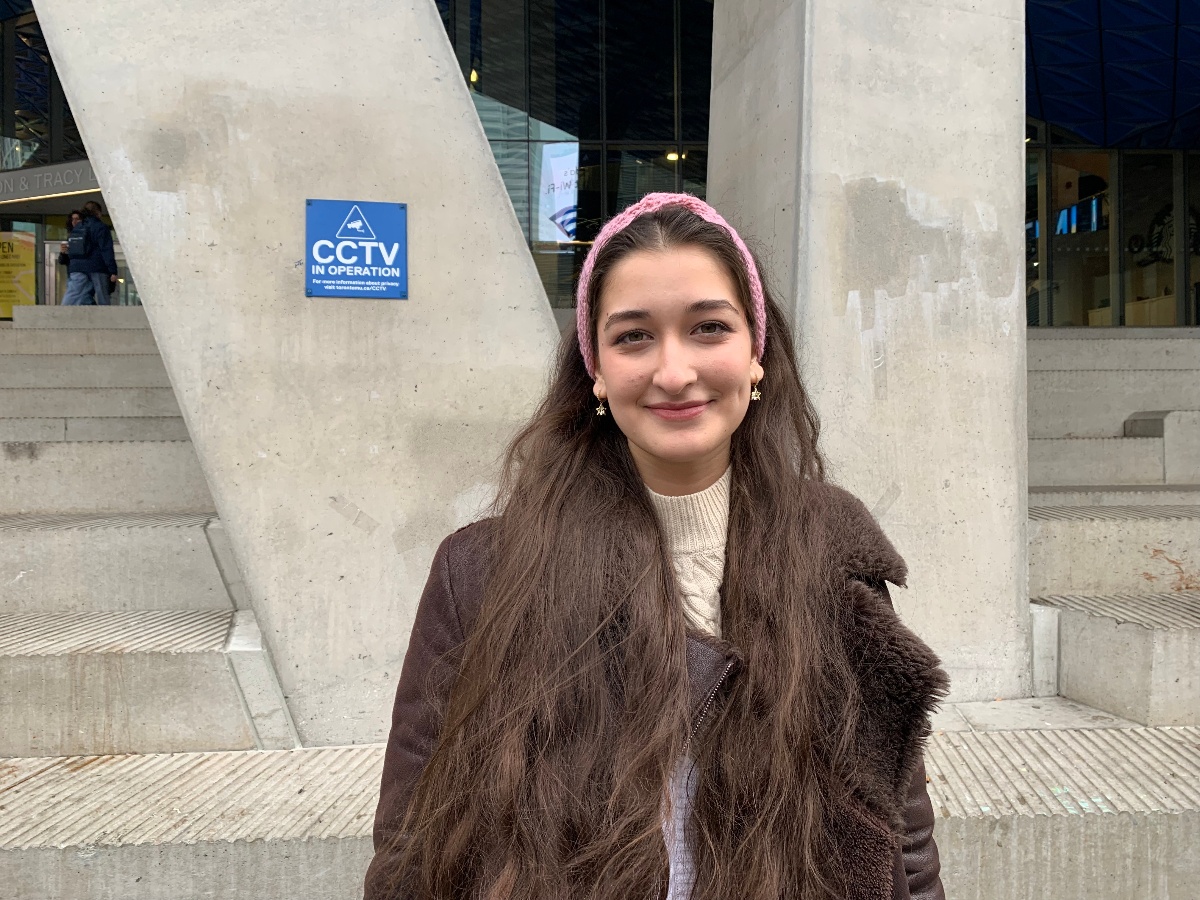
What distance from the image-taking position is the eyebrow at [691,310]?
139 cm


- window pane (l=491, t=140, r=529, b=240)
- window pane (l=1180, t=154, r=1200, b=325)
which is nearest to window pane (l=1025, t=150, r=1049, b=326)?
window pane (l=1180, t=154, r=1200, b=325)

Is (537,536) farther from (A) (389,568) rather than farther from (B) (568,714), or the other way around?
(A) (389,568)

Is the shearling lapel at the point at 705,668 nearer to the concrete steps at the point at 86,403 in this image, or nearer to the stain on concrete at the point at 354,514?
the stain on concrete at the point at 354,514

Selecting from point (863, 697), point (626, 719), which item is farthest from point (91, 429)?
point (863, 697)

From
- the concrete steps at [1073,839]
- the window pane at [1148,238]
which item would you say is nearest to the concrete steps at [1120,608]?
the concrete steps at [1073,839]

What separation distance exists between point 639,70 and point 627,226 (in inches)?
597

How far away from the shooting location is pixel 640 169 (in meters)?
15.4

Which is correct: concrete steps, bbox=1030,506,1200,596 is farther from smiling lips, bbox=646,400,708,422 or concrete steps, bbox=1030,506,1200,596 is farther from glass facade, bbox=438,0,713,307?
glass facade, bbox=438,0,713,307

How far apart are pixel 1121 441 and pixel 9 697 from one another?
5.24 m

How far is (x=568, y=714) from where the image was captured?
137 centimetres

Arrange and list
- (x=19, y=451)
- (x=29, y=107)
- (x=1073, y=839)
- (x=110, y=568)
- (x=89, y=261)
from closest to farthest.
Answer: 1. (x=1073, y=839)
2. (x=110, y=568)
3. (x=19, y=451)
4. (x=89, y=261)
5. (x=29, y=107)

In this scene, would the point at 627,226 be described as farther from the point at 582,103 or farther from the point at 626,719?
the point at 582,103

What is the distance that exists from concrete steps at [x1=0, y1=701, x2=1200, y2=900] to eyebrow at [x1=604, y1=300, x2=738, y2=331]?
5.88 ft

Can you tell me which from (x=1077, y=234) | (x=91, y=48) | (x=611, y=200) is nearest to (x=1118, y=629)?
(x=91, y=48)
